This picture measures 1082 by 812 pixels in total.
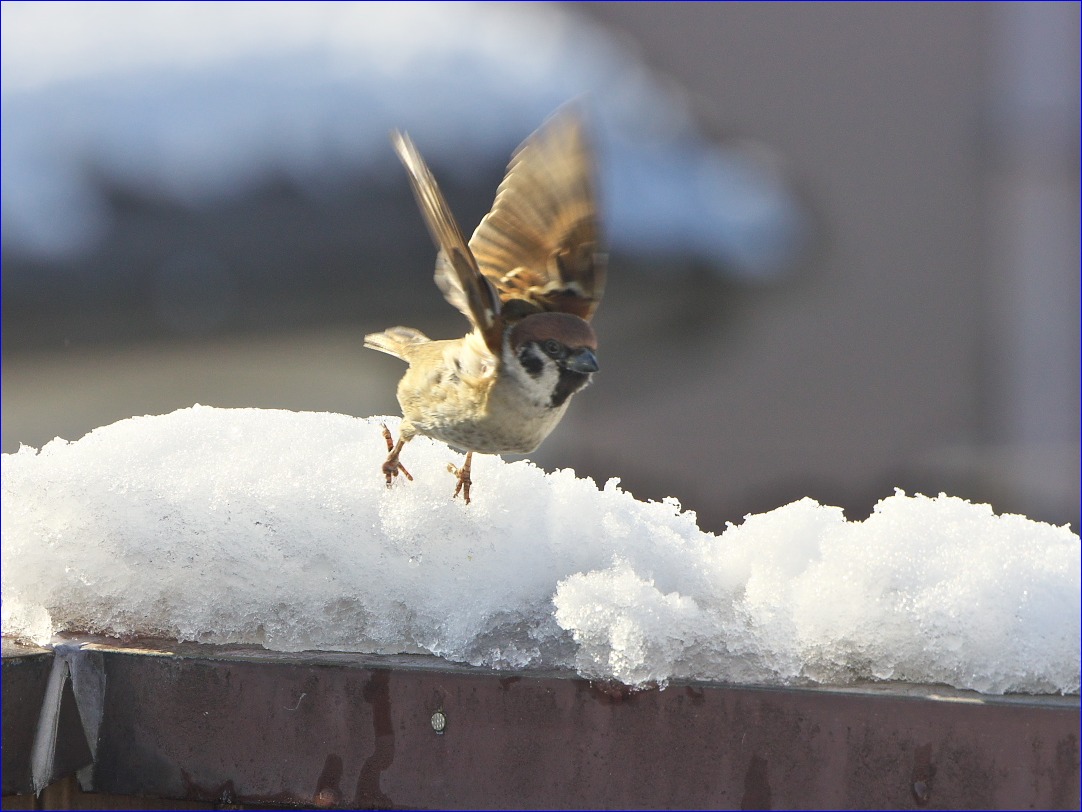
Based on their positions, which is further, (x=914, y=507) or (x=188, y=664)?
(x=914, y=507)

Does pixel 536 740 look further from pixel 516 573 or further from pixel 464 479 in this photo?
pixel 464 479

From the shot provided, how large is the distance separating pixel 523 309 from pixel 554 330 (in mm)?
86

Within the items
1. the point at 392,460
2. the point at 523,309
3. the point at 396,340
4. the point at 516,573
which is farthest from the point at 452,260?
the point at 396,340

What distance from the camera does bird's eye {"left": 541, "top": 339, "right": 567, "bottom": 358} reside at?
1636 millimetres

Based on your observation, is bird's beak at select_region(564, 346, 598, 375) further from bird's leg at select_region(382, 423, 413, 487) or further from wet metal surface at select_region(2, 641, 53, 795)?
wet metal surface at select_region(2, 641, 53, 795)

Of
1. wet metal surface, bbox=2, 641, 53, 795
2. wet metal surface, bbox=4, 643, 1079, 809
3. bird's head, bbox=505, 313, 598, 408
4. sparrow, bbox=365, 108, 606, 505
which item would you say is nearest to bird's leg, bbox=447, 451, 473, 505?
sparrow, bbox=365, 108, 606, 505

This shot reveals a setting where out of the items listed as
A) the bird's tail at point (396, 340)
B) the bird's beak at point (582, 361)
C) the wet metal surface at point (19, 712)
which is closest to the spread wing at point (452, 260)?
the bird's beak at point (582, 361)

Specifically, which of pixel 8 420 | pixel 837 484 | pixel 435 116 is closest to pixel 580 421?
pixel 837 484

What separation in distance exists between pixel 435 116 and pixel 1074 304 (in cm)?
310

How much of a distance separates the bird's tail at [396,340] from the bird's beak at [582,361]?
52cm

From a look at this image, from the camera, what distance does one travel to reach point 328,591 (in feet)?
4.08

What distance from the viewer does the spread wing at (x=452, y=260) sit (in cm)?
145

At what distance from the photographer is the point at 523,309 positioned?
170cm

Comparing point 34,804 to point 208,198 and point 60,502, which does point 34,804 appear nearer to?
point 60,502
